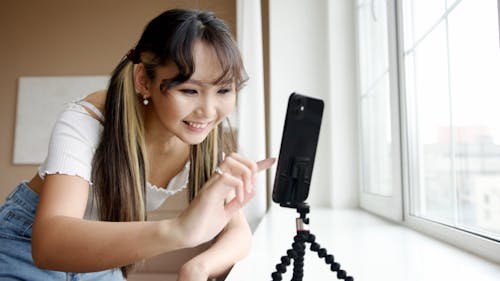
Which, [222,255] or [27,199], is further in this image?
[27,199]

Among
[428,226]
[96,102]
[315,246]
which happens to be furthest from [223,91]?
[428,226]

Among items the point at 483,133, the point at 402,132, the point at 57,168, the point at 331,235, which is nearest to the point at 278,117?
the point at 402,132

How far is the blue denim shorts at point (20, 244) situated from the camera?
99 centimetres

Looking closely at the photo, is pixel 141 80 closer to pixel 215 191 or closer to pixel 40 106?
pixel 215 191

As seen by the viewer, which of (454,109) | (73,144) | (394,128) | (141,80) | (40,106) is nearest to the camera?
(73,144)

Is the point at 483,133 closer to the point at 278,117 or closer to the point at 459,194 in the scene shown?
the point at 459,194

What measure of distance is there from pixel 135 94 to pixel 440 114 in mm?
918

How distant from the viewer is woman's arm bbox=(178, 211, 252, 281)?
0.82 metres

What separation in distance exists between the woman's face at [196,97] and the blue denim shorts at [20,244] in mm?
444

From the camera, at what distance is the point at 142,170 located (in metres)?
1.01

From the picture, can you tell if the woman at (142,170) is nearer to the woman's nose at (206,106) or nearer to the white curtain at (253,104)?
the woman's nose at (206,106)

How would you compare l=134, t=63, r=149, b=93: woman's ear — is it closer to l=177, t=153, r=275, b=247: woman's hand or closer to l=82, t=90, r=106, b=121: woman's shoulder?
l=82, t=90, r=106, b=121: woman's shoulder

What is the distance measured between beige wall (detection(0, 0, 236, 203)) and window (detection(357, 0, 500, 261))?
2.39m

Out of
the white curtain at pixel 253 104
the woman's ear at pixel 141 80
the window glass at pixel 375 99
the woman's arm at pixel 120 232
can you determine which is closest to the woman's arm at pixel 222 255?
the woman's arm at pixel 120 232
